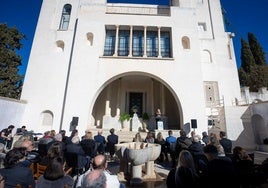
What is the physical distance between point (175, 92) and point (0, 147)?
10.2 m

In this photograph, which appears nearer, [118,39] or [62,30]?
[118,39]

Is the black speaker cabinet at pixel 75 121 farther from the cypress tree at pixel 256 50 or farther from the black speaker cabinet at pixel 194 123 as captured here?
the cypress tree at pixel 256 50

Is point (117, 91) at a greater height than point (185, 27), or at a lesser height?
lesser

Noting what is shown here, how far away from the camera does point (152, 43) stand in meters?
12.9

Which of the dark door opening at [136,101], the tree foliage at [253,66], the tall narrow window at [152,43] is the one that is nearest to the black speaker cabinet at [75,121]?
the dark door opening at [136,101]

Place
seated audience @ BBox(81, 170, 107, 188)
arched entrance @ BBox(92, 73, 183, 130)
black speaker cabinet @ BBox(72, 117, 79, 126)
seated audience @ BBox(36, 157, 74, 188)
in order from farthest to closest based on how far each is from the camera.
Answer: arched entrance @ BBox(92, 73, 183, 130)
black speaker cabinet @ BBox(72, 117, 79, 126)
seated audience @ BBox(36, 157, 74, 188)
seated audience @ BBox(81, 170, 107, 188)

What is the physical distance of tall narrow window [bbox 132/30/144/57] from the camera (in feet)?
41.0

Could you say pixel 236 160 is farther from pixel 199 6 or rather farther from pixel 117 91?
pixel 199 6

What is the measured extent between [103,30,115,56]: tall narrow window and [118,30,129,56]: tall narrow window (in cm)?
61

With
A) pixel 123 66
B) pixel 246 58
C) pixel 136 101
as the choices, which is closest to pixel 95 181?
pixel 123 66

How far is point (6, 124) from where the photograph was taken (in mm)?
10086

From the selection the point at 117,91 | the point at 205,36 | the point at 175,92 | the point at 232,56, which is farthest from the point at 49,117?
the point at 232,56

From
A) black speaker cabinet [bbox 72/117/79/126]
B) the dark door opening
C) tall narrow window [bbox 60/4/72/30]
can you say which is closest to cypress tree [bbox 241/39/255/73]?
the dark door opening

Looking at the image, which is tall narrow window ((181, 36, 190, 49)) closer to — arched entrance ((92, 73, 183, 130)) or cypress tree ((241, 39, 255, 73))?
arched entrance ((92, 73, 183, 130))
